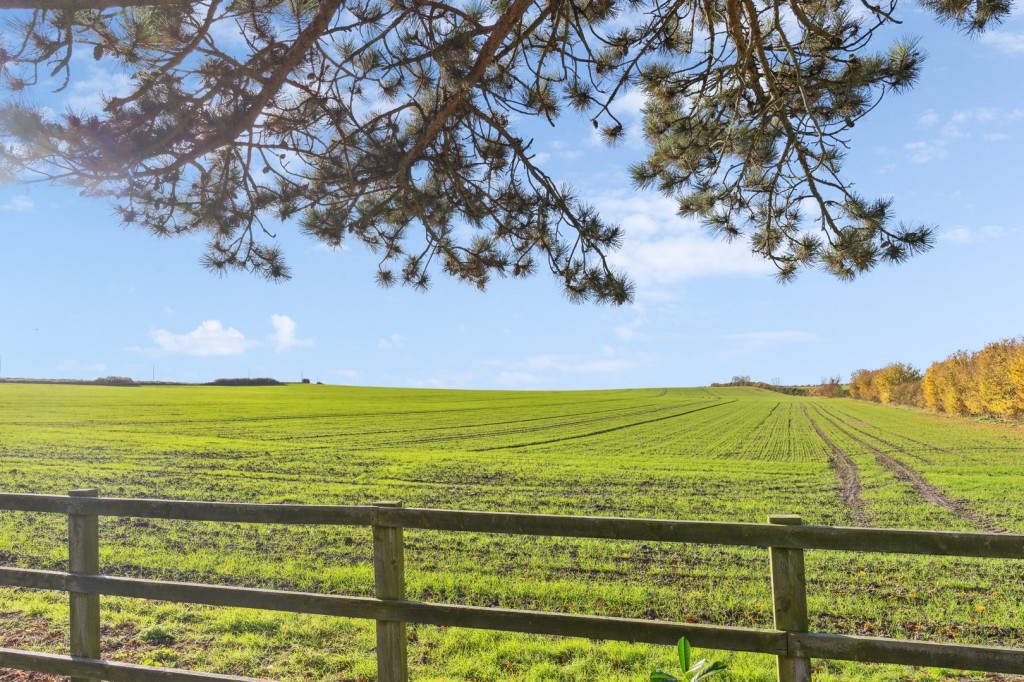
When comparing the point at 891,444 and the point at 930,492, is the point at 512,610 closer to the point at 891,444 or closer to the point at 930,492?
the point at 930,492

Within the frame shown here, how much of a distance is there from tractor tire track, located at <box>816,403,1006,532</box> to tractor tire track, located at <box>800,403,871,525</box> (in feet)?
3.75

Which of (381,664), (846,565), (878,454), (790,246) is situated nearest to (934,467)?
(878,454)

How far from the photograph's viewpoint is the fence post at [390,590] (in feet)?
12.6

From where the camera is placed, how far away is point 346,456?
920 inches

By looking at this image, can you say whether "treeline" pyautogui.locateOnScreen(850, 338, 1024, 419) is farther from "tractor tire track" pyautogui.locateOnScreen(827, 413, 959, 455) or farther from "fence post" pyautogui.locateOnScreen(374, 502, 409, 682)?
"fence post" pyautogui.locateOnScreen(374, 502, 409, 682)

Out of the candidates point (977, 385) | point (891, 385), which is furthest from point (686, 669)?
point (891, 385)

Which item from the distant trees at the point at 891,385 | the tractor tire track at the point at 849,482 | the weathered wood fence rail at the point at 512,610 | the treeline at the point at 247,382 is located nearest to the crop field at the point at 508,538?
the tractor tire track at the point at 849,482

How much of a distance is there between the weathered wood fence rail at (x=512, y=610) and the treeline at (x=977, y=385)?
39.6m

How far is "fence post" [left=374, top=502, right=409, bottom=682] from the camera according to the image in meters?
3.83

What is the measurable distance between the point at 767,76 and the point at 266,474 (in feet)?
51.4

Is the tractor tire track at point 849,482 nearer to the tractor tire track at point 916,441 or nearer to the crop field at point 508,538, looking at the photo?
the crop field at point 508,538

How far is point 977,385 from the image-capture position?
43.2 meters

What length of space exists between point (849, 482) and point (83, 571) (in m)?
19.6

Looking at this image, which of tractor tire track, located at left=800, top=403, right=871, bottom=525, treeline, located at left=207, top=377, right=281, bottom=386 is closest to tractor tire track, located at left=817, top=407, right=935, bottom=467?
tractor tire track, located at left=800, top=403, right=871, bottom=525
